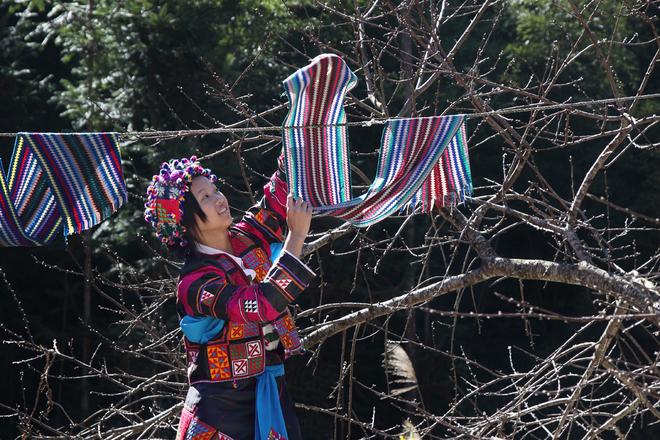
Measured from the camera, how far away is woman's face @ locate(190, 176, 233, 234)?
307cm

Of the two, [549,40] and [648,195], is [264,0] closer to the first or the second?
[549,40]

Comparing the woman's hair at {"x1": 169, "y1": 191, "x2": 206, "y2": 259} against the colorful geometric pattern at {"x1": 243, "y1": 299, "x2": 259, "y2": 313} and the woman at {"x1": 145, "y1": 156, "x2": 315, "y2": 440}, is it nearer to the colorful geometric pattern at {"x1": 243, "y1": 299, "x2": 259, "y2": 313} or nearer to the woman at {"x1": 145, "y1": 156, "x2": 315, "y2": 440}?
the woman at {"x1": 145, "y1": 156, "x2": 315, "y2": 440}

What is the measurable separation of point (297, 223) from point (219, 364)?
0.51 m

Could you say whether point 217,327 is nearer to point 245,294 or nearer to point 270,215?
point 245,294

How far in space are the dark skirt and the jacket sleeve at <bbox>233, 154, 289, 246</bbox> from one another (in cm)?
50

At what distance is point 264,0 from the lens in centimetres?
819

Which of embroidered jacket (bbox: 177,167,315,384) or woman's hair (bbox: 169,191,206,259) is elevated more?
woman's hair (bbox: 169,191,206,259)

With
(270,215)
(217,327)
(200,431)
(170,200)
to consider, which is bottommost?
(200,431)

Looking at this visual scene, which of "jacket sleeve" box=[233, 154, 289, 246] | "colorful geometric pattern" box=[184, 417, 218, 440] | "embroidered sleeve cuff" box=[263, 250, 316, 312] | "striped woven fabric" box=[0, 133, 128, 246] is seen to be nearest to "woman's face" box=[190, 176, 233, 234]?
"jacket sleeve" box=[233, 154, 289, 246]

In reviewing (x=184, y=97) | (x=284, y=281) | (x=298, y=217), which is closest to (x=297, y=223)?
(x=298, y=217)

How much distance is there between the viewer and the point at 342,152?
3.29 metres

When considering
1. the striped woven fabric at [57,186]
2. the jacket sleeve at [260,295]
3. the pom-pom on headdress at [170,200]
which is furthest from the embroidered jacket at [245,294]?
the striped woven fabric at [57,186]

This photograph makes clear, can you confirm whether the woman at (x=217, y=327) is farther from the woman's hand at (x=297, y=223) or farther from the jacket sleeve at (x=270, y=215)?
the jacket sleeve at (x=270, y=215)

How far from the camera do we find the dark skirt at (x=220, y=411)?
3.04m
